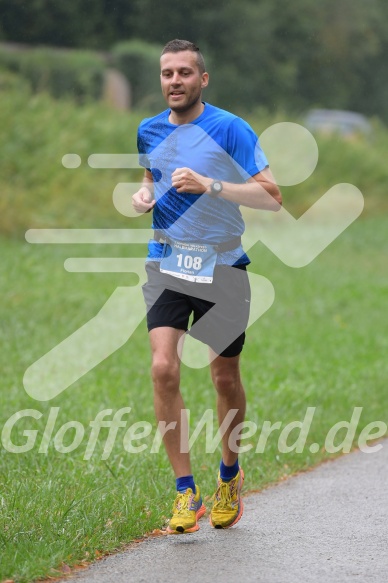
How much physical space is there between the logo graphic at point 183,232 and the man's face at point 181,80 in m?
0.13

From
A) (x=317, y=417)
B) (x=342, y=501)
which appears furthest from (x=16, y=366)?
(x=342, y=501)

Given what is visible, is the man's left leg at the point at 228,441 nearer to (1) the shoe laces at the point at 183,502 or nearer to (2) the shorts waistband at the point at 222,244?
(1) the shoe laces at the point at 183,502

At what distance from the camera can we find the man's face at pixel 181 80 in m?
5.56

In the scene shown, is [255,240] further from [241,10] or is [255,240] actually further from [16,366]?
[241,10]

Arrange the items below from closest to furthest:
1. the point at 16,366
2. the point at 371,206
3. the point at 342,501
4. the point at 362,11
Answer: the point at 342,501, the point at 16,366, the point at 371,206, the point at 362,11

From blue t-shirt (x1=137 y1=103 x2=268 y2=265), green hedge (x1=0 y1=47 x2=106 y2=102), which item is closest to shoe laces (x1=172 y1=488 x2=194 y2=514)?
blue t-shirt (x1=137 y1=103 x2=268 y2=265)

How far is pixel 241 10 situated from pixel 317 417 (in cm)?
3983

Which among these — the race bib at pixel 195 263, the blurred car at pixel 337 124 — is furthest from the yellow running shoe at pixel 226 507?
the blurred car at pixel 337 124

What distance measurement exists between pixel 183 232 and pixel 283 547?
1.52 meters

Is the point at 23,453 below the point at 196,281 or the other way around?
below

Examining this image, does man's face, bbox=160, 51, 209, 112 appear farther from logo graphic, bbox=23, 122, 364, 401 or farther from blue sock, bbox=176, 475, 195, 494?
blue sock, bbox=176, 475, 195, 494

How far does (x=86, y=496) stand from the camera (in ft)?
19.2

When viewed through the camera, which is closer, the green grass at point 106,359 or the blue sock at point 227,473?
the green grass at point 106,359

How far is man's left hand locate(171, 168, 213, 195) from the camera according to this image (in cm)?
533
